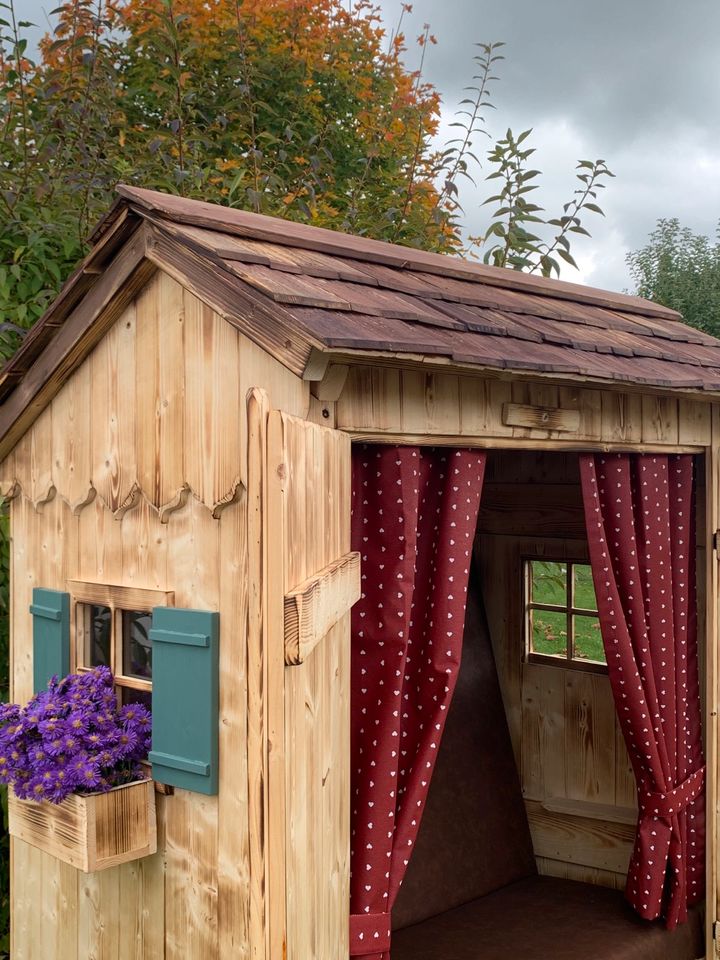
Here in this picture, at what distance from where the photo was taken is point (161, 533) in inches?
118

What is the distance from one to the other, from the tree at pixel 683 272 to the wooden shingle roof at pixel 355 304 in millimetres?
13928

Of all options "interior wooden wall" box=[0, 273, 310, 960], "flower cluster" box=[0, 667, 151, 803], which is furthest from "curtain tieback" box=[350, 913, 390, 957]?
"flower cluster" box=[0, 667, 151, 803]

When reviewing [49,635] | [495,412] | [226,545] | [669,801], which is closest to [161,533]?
[226,545]

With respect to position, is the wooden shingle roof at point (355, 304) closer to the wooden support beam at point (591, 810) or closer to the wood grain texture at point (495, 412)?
the wood grain texture at point (495, 412)

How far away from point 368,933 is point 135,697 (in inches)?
40.0

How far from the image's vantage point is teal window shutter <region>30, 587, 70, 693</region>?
3357 mm

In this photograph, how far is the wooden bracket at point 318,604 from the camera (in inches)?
79.4

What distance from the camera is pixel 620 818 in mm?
4945

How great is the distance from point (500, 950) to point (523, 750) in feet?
3.91

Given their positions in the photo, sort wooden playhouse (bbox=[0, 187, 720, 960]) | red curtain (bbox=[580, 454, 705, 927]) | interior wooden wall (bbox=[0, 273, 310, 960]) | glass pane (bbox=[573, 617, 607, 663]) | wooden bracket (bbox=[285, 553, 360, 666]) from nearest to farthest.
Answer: wooden bracket (bbox=[285, 553, 360, 666]), wooden playhouse (bbox=[0, 187, 720, 960]), interior wooden wall (bbox=[0, 273, 310, 960]), red curtain (bbox=[580, 454, 705, 927]), glass pane (bbox=[573, 617, 607, 663])

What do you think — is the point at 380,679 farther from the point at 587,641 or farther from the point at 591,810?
the point at 587,641

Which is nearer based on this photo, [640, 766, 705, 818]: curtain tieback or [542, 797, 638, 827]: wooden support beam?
[640, 766, 705, 818]: curtain tieback

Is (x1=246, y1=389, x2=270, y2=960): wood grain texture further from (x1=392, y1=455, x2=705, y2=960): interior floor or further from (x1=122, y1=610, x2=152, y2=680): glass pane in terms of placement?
(x1=392, y1=455, x2=705, y2=960): interior floor

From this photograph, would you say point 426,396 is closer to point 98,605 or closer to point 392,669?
point 392,669
